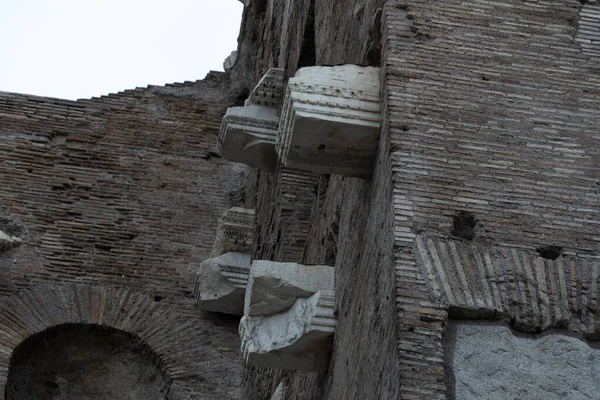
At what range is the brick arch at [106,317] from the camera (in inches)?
428

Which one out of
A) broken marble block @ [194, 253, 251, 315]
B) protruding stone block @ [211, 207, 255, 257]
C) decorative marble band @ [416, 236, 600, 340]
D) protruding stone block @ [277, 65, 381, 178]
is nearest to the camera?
decorative marble band @ [416, 236, 600, 340]

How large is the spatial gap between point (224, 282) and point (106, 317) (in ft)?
3.32

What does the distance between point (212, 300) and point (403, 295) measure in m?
6.38

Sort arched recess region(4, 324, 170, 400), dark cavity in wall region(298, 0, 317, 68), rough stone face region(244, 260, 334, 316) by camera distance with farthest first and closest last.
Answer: arched recess region(4, 324, 170, 400) → dark cavity in wall region(298, 0, 317, 68) → rough stone face region(244, 260, 334, 316)

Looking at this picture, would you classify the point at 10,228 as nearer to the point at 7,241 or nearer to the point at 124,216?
the point at 7,241

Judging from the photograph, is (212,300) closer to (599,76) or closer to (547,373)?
(599,76)

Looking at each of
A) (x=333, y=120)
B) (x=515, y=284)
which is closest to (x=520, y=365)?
(x=515, y=284)

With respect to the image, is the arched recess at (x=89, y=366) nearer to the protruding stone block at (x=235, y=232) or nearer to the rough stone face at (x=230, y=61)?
the protruding stone block at (x=235, y=232)

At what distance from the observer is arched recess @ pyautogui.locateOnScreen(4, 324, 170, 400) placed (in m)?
11.0

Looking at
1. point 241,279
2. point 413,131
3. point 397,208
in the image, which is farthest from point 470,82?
point 241,279

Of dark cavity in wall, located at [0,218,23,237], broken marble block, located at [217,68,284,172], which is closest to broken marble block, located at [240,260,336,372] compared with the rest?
broken marble block, located at [217,68,284,172]

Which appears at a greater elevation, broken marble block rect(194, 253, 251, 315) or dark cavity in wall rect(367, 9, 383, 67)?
dark cavity in wall rect(367, 9, 383, 67)

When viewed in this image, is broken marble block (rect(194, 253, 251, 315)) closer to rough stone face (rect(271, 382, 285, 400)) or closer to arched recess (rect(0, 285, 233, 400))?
arched recess (rect(0, 285, 233, 400))

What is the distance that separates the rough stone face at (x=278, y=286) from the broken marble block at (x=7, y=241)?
5374 mm
